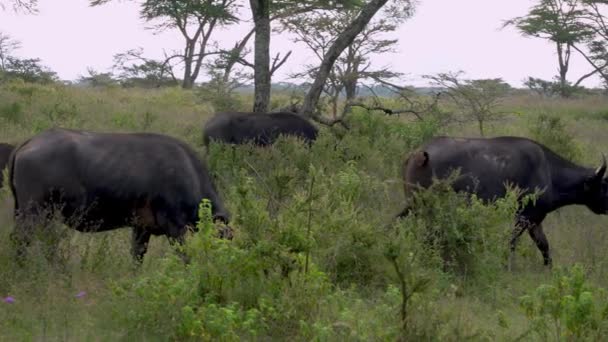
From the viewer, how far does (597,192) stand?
9.20 metres

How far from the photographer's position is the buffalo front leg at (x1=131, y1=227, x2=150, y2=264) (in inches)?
280

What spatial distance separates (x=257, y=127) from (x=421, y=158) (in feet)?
17.5

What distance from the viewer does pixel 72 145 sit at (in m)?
6.78

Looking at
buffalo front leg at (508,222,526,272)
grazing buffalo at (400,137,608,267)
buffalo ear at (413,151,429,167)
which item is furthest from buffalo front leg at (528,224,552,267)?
buffalo ear at (413,151,429,167)

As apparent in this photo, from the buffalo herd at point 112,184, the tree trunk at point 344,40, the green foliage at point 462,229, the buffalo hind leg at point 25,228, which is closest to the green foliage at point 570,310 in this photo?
the buffalo herd at point 112,184

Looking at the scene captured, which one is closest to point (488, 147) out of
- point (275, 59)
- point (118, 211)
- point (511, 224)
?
point (511, 224)

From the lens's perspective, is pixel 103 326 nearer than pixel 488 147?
Yes

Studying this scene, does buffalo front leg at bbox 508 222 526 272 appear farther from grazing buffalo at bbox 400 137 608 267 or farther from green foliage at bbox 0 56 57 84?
green foliage at bbox 0 56 57 84

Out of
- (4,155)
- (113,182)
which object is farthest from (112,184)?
(4,155)

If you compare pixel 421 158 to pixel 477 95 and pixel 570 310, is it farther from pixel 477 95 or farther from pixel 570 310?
pixel 477 95

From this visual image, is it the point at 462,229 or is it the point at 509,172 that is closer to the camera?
the point at 462,229

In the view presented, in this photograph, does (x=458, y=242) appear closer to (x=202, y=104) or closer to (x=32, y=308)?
(x=32, y=308)

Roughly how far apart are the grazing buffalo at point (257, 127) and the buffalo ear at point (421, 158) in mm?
4759

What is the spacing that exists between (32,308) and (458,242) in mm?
3483
